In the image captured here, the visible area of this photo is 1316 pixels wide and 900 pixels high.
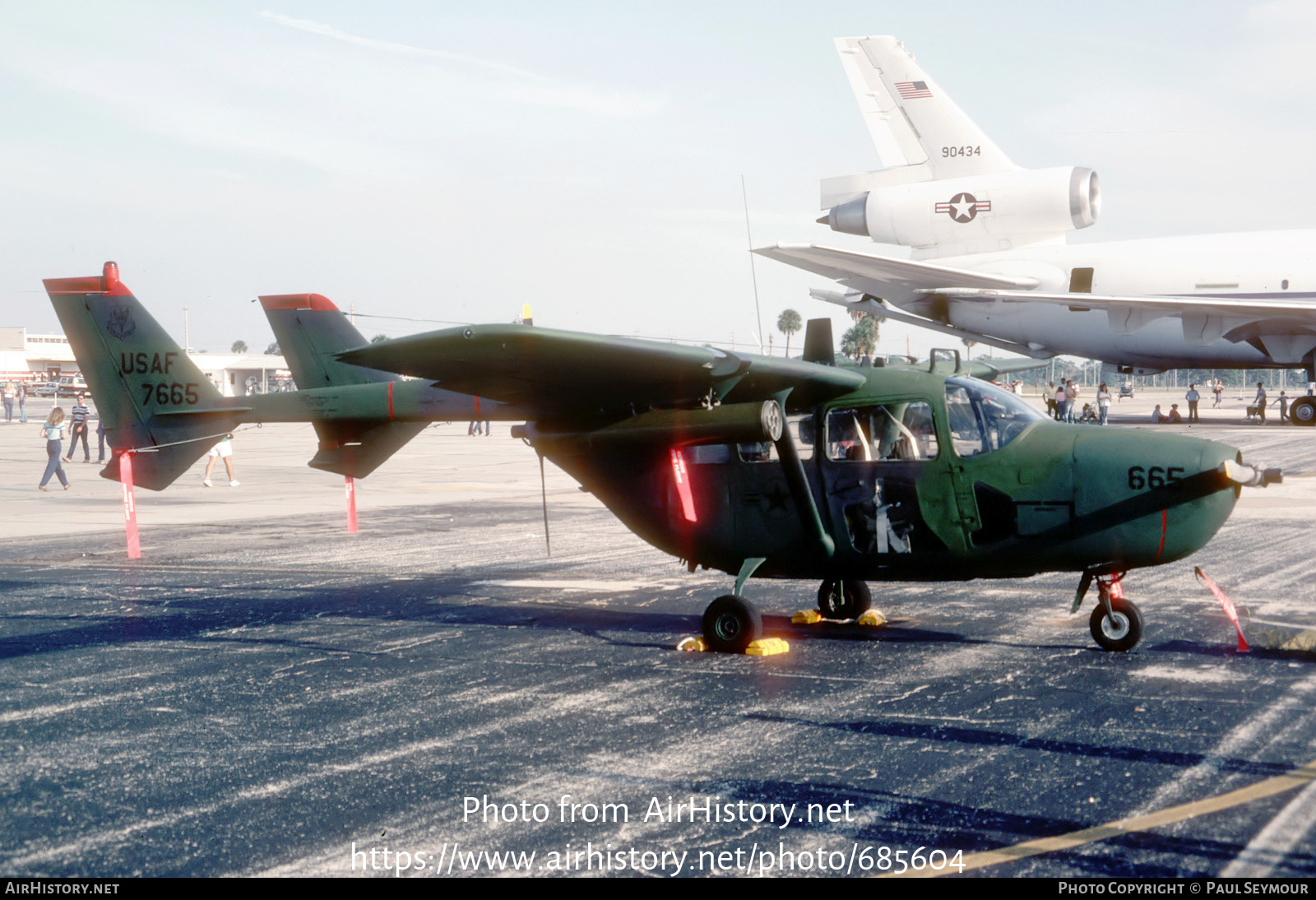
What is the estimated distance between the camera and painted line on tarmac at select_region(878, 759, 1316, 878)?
543cm

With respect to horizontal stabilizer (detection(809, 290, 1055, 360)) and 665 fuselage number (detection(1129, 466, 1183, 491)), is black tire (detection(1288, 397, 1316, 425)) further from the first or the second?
665 fuselage number (detection(1129, 466, 1183, 491))

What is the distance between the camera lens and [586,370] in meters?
9.30

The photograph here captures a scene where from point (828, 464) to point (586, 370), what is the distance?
257cm

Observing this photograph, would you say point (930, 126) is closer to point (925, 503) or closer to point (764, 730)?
point (925, 503)

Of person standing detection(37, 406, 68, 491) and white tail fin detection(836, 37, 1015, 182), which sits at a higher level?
white tail fin detection(836, 37, 1015, 182)

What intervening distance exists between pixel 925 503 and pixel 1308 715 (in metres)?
3.38

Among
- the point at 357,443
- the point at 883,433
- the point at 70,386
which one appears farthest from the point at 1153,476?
the point at 70,386

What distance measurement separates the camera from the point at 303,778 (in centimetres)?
683

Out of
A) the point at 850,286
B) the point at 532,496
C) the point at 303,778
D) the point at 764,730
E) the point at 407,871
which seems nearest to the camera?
the point at 407,871

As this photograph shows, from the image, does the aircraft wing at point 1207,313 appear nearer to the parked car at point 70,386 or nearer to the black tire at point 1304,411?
the black tire at point 1304,411

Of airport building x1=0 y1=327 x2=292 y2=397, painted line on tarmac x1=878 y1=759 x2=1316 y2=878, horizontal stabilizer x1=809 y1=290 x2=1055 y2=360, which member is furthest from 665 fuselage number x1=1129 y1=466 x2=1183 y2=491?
airport building x1=0 y1=327 x2=292 y2=397

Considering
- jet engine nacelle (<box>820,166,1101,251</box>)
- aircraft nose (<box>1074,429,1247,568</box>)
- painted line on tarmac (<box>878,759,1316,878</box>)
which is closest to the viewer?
painted line on tarmac (<box>878,759,1316,878</box>)

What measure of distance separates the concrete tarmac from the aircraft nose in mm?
1029
